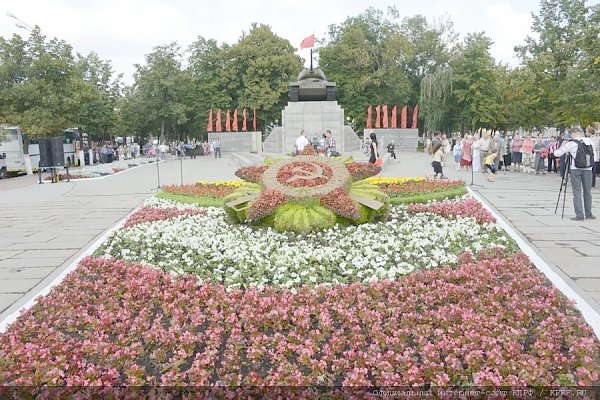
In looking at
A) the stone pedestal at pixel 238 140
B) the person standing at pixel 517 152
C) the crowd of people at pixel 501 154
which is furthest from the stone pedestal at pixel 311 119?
the stone pedestal at pixel 238 140

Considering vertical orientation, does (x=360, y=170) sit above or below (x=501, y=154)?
above

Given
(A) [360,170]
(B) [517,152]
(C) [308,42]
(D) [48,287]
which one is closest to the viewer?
(D) [48,287]

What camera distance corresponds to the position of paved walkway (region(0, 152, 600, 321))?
616 cm

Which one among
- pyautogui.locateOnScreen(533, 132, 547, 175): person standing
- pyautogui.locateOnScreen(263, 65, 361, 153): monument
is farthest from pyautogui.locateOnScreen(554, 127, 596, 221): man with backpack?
pyautogui.locateOnScreen(263, 65, 361, 153): monument

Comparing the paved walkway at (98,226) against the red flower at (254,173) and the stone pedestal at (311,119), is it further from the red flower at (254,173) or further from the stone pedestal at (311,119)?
the stone pedestal at (311,119)

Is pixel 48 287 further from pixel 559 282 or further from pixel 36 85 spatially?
pixel 36 85

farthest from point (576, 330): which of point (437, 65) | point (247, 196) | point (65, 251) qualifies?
point (437, 65)

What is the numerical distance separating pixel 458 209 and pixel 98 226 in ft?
21.6

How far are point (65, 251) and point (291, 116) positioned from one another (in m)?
21.0

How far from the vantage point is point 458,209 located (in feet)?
30.4

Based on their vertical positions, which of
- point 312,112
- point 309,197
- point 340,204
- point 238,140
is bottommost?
point 340,204

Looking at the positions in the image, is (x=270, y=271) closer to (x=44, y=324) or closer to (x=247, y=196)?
(x=44, y=324)

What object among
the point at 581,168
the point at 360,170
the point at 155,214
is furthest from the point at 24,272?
the point at 581,168

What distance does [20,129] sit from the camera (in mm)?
27516
